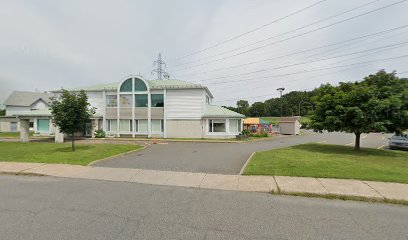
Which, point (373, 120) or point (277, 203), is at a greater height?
point (373, 120)

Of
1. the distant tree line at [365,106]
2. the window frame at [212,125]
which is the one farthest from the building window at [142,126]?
the distant tree line at [365,106]

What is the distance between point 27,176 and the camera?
8359 mm

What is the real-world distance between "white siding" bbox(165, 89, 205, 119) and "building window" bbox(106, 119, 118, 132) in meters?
7.54

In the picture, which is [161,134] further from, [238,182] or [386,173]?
[386,173]

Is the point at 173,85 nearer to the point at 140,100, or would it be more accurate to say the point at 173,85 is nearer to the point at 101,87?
the point at 140,100

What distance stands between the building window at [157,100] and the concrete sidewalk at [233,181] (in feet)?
59.5

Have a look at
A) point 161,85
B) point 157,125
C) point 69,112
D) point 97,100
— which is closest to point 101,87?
point 97,100

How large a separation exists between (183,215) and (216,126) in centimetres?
2224

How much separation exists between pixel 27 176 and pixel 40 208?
4.56 metres

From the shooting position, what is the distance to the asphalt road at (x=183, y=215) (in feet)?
12.9

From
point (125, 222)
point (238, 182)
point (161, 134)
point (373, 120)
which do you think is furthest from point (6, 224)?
point (161, 134)

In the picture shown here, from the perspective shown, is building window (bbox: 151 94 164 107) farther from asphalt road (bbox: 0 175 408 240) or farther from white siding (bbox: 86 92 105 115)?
asphalt road (bbox: 0 175 408 240)

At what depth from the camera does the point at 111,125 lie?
28328mm

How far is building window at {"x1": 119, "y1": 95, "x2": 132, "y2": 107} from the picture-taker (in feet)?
91.7
